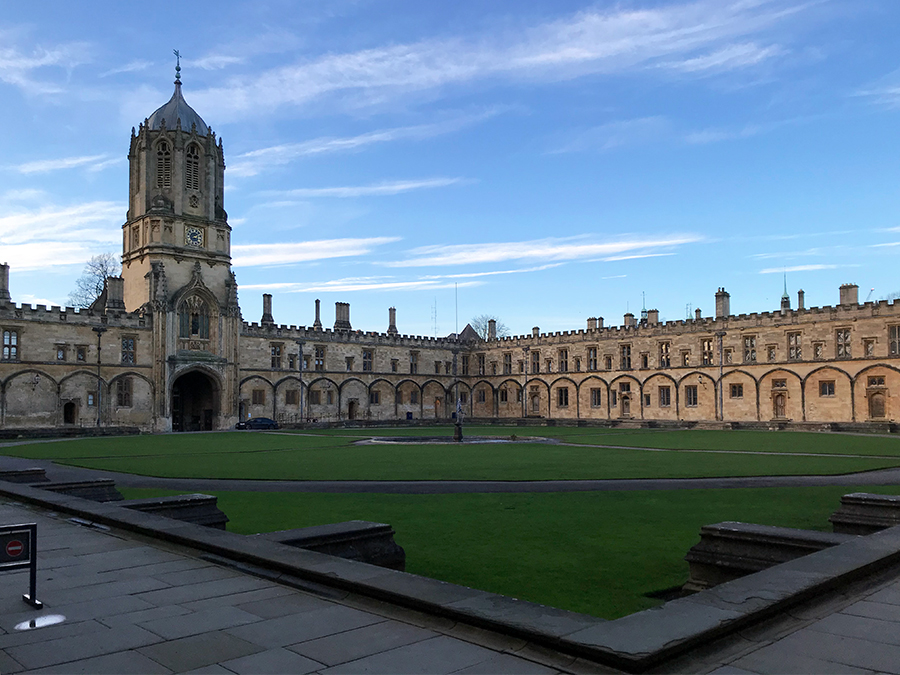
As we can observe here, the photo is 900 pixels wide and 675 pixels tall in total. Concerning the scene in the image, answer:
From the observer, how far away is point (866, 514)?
9406mm

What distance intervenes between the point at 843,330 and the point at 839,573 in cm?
4625

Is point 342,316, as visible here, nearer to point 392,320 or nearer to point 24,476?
point 392,320

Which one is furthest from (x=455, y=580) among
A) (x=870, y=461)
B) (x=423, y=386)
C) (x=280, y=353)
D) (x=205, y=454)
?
(x=423, y=386)

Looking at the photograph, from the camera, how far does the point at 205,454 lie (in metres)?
25.1

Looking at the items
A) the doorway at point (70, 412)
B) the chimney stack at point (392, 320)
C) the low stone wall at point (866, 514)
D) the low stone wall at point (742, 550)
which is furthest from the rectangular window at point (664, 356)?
the low stone wall at point (742, 550)

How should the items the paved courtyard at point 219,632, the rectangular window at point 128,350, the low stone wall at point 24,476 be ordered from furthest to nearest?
1. the rectangular window at point 128,350
2. the low stone wall at point 24,476
3. the paved courtyard at point 219,632

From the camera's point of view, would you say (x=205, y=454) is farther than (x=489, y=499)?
Yes

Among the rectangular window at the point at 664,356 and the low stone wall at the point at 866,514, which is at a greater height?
the rectangular window at the point at 664,356

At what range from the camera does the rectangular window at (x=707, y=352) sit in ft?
174

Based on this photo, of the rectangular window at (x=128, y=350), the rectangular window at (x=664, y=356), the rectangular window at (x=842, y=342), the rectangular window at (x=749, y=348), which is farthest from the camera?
the rectangular window at (x=664, y=356)

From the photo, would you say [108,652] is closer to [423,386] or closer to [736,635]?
[736,635]

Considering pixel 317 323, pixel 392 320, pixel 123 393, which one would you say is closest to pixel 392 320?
pixel 392 320

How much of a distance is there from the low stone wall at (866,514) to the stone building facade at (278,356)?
40528 millimetres

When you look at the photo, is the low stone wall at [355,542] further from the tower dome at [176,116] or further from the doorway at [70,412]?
→ the tower dome at [176,116]
